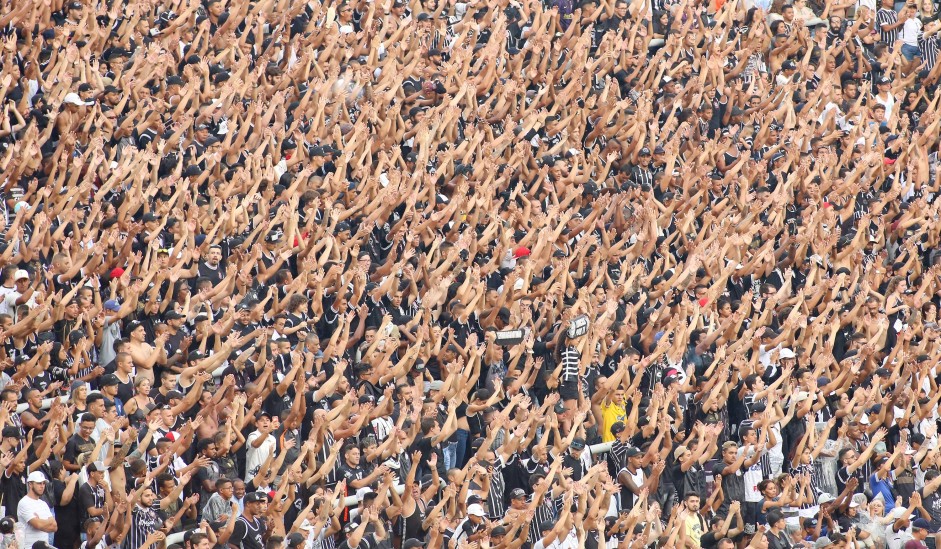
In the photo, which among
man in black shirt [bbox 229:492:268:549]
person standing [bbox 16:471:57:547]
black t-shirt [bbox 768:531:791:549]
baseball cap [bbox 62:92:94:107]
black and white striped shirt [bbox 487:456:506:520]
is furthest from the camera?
baseball cap [bbox 62:92:94:107]

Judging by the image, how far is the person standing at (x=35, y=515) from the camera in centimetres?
1427

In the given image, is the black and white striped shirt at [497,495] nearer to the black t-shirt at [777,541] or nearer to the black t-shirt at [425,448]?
the black t-shirt at [425,448]

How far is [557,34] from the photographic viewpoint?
23719 millimetres

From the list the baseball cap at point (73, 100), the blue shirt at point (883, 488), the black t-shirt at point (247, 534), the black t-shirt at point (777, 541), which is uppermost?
the baseball cap at point (73, 100)

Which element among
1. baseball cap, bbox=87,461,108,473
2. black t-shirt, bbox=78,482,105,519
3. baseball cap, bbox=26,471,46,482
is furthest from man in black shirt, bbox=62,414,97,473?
baseball cap, bbox=26,471,46,482

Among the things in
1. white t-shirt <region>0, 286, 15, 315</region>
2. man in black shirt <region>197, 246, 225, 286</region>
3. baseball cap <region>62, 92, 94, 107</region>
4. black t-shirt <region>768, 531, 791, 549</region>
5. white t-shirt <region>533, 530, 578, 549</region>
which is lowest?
black t-shirt <region>768, 531, 791, 549</region>

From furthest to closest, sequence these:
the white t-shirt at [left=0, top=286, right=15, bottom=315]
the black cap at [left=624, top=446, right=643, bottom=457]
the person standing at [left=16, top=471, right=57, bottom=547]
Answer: the black cap at [left=624, top=446, right=643, bottom=457] → the white t-shirt at [left=0, top=286, right=15, bottom=315] → the person standing at [left=16, top=471, right=57, bottom=547]

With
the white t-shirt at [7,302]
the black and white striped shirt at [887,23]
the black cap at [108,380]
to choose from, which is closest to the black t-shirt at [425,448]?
the black cap at [108,380]

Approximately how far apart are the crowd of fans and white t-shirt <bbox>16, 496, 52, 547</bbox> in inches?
1.2

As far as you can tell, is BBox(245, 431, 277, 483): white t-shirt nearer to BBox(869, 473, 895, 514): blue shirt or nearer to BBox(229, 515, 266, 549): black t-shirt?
BBox(229, 515, 266, 549): black t-shirt

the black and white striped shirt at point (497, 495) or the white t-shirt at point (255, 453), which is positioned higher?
the white t-shirt at point (255, 453)

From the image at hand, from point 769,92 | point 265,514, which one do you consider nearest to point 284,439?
point 265,514

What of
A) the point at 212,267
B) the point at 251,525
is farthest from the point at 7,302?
the point at 251,525

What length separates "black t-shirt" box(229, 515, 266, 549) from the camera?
1482cm
